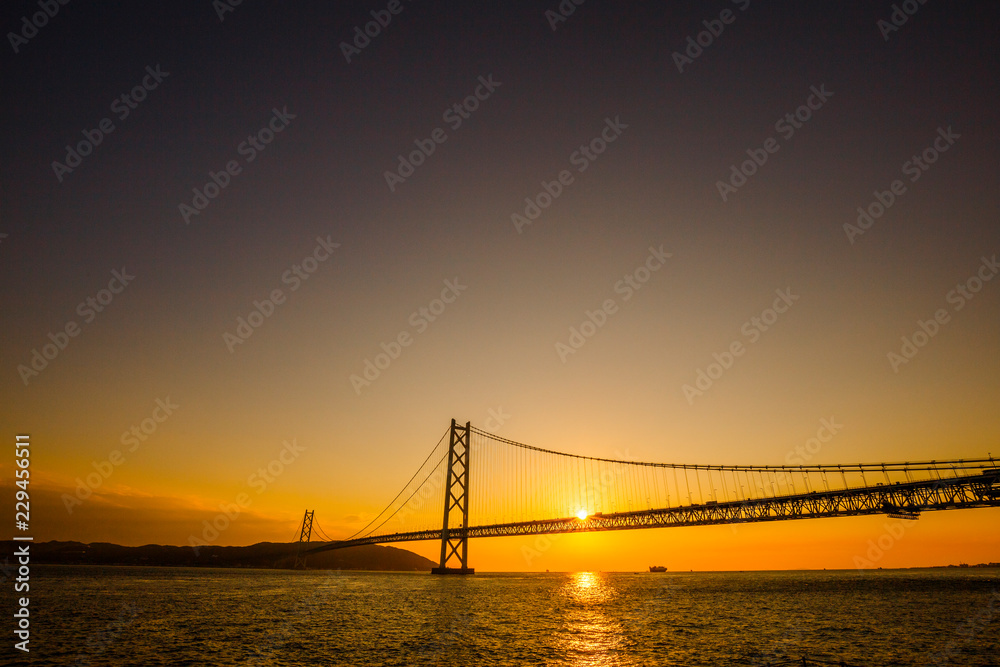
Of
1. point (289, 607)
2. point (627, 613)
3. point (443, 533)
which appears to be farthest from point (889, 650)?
point (443, 533)

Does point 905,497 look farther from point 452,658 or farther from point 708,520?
point 452,658

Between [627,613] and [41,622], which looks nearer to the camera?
[41,622]

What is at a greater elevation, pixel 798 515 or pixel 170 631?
pixel 798 515

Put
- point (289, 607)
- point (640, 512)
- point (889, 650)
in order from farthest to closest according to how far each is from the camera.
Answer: point (640, 512), point (289, 607), point (889, 650)

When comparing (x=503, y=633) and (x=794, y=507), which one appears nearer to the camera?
(x=503, y=633)

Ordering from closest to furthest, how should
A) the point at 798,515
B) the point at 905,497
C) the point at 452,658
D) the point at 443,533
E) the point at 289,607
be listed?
the point at 452,658, the point at 289,607, the point at 905,497, the point at 798,515, the point at 443,533

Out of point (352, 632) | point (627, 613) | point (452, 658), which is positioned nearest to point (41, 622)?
point (352, 632)

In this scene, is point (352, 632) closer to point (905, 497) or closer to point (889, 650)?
point (889, 650)

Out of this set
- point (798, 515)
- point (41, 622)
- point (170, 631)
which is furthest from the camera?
point (798, 515)

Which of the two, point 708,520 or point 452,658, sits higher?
point 708,520
